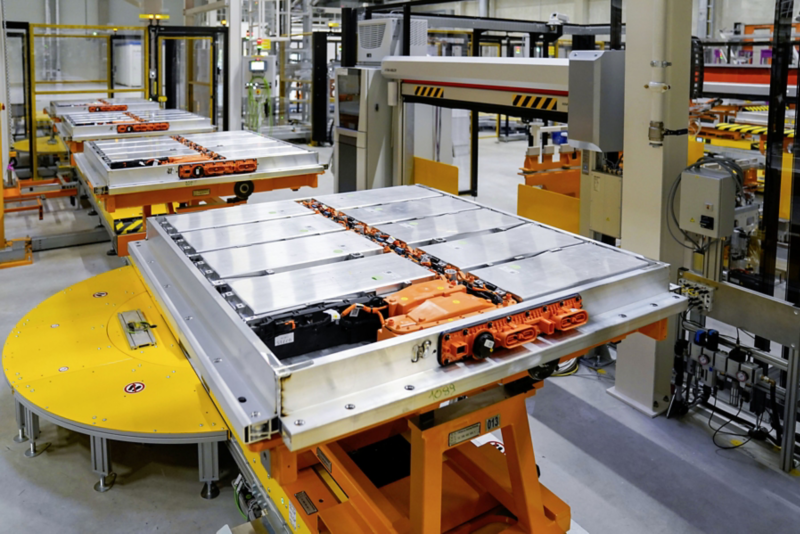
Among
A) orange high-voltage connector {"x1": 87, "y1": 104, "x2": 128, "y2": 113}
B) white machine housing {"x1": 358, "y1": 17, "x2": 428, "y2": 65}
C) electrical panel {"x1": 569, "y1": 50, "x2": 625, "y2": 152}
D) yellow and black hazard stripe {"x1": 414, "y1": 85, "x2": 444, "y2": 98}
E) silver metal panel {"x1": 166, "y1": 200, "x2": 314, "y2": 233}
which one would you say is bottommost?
silver metal panel {"x1": 166, "y1": 200, "x2": 314, "y2": 233}

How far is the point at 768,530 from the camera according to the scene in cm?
297

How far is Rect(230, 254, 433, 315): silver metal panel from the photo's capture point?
81.7 inches

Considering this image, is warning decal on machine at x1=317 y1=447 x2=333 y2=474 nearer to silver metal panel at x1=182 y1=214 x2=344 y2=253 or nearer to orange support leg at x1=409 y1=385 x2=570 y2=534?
orange support leg at x1=409 y1=385 x2=570 y2=534

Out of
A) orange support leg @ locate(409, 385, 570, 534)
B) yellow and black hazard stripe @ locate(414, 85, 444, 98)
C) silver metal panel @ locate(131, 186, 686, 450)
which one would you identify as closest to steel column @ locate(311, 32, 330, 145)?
yellow and black hazard stripe @ locate(414, 85, 444, 98)

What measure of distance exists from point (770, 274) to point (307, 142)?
12.3 metres

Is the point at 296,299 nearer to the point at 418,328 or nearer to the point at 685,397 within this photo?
the point at 418,328

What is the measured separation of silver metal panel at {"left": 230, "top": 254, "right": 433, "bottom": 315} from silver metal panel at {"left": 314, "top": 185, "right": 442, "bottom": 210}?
94 centimetres

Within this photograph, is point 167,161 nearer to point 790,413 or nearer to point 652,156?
point 652,156

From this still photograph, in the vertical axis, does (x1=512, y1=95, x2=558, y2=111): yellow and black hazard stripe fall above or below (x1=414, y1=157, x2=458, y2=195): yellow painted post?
above

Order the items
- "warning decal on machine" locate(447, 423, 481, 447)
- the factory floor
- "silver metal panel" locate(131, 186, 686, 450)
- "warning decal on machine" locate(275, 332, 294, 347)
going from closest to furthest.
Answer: "silver metal panel" locate(131, 186, 686, 450) → "warning decal on machine" locate(275, 332, 294, 347) → "warning decal on machine" locate(447, 423, 481, 447) → the factory floor

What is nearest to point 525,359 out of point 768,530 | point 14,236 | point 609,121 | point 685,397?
point 768,530

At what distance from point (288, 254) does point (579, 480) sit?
1837 millimetres

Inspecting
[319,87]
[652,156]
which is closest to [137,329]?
[652,156]

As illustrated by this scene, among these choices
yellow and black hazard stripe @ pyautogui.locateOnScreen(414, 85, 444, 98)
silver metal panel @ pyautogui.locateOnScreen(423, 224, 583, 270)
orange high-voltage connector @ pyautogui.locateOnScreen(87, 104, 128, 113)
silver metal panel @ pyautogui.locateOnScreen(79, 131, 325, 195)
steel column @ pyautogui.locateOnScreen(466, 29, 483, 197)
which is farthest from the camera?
orange high-voltage connector @ pyautogui.locateOnScreen(87, 104, 128, 113)
